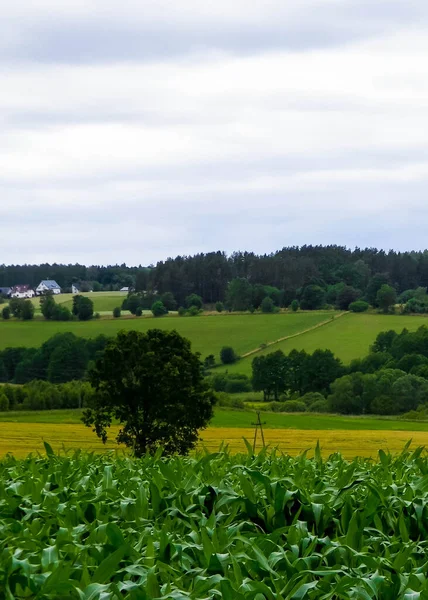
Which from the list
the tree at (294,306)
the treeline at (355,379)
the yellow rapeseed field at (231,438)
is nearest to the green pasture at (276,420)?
the yellow rapeseed field at (231,438)

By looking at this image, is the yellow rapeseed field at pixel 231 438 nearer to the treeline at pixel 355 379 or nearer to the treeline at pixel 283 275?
the treeline at pixel 355 379

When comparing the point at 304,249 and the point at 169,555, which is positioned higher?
the point at 304,249

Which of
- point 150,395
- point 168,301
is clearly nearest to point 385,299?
point 168,301

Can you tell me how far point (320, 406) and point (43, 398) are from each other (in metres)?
23.8

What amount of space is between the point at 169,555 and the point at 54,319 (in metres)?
117

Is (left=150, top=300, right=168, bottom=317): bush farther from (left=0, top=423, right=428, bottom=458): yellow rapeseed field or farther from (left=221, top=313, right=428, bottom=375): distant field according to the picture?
(left=0, top=423, right=428, bottom=458): yellow rapeseed field

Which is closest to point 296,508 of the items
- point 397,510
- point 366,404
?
point 397,510

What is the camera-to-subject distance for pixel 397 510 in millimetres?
5234

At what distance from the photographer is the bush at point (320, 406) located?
252 feet

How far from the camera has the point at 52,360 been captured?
90188 mm

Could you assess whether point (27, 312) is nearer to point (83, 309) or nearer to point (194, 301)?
point (83, 309)

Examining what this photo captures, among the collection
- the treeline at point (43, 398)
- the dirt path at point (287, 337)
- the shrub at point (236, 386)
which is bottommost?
the shrub at point (236, 386)

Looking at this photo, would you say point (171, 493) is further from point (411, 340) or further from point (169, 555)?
point (411, 340)

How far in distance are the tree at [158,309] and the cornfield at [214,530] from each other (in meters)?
119
